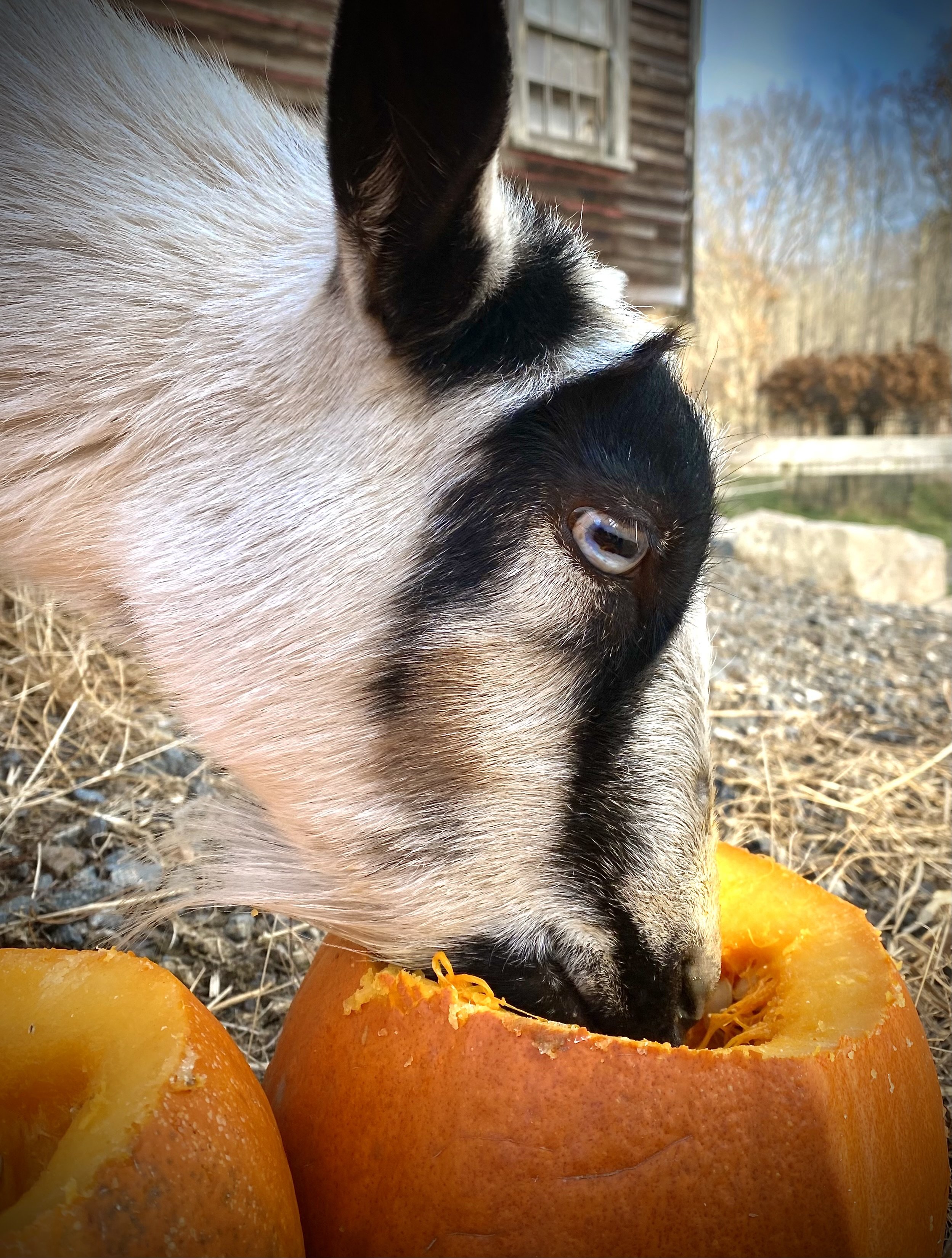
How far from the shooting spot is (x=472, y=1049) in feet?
3.14

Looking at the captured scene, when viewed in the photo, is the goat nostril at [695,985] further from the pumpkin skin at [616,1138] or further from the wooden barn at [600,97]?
the wooden barn at [600,97]

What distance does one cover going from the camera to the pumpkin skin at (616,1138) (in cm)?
90

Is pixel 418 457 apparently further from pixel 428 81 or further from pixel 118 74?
pixel 118 74

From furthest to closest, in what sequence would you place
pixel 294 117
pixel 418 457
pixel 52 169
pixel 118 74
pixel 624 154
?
pixel 624 154 → pixel 294 117 → pixel 118 74 → pixel 52 169 → pixel 418 457

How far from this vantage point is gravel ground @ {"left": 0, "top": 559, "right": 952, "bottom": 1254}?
174 cm

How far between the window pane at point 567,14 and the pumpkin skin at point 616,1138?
21.1ft

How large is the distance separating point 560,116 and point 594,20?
62 centimetres

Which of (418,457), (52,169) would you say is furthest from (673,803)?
(52,169)

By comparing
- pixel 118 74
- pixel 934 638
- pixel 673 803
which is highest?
pixel 118 74

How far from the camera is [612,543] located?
1.18 metres

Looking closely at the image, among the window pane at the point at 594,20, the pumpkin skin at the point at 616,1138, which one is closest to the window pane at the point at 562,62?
the window pane at the point at 594,20

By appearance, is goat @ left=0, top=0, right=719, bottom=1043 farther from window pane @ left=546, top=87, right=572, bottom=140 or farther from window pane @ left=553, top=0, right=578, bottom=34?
window pane @ left=546, top=87, right=572, bottom=140

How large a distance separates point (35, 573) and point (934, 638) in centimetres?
500

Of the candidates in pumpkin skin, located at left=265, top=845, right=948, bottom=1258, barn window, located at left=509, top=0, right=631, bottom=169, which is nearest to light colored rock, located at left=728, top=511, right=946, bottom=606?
barn window, located at left=509, top=0, right=631, bottom=169
